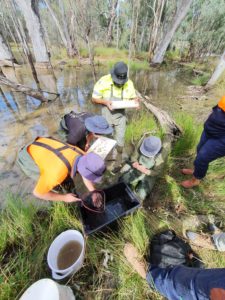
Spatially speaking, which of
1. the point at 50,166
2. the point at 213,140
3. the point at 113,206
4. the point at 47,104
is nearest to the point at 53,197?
the point at 50,166

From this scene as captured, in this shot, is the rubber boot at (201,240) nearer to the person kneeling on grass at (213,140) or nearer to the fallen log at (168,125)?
the person kneeling on grass at (213,140)

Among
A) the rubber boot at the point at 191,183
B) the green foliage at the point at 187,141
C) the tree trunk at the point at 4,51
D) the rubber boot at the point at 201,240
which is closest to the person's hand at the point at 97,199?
the rubber boot at the point at 201,240

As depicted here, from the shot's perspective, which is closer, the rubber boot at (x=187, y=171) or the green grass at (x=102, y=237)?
the green grass at (x=102, y=237)

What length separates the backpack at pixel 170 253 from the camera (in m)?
1.67

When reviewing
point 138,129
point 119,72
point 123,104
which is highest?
point 119,72

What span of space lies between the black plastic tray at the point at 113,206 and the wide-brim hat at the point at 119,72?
5.50 ft

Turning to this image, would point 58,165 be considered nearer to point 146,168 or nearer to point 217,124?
point 146,168

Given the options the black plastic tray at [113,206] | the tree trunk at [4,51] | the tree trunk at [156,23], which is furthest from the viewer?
the tree trunk at [156,23]

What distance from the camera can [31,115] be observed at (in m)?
4.90

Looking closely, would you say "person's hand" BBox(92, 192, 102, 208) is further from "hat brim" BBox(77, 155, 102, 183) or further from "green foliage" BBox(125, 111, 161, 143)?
"green foliage" BBox(125, 111, 161, 143)

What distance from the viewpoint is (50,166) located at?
163 centimetres

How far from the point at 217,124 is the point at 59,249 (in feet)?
A: 7.42

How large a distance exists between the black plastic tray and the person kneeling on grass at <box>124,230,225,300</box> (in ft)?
1.80

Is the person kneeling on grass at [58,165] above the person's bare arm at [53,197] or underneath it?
above
